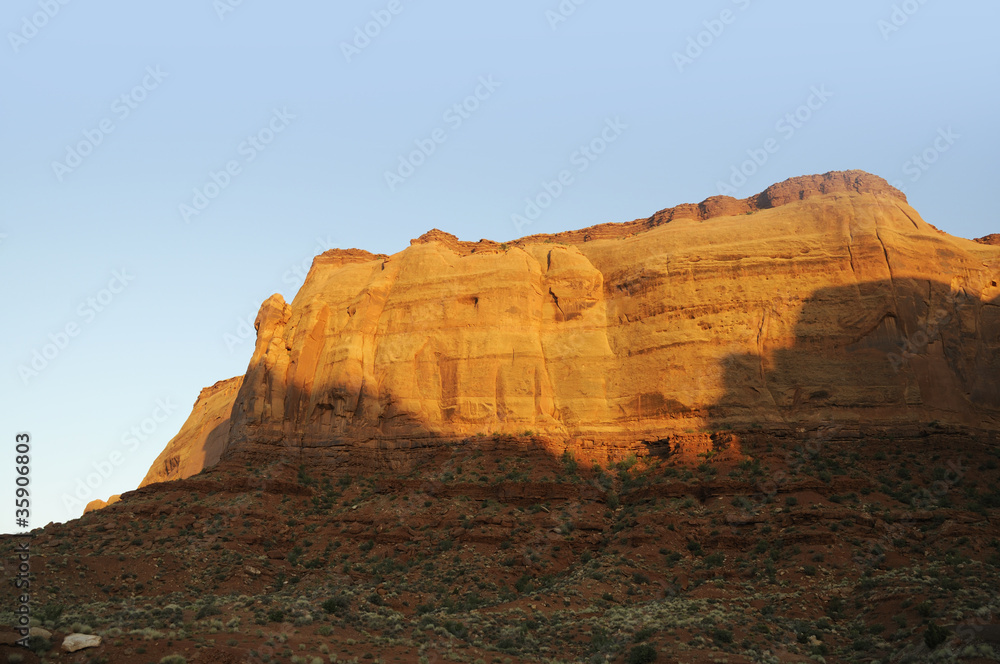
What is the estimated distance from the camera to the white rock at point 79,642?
888 inches

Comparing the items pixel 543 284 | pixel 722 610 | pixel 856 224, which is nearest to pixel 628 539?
pixel 722 610

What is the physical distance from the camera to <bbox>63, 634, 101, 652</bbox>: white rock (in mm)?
22562

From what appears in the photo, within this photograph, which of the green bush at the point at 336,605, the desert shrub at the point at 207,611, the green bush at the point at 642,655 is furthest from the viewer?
the green bush at the point at 336,605

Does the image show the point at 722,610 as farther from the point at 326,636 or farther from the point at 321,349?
the point at 321,349

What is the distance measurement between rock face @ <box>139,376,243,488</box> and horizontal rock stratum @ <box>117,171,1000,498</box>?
23.6 meters

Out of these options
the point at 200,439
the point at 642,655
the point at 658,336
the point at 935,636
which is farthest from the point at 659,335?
the point at 200,439

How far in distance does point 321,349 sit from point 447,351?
27.8ft

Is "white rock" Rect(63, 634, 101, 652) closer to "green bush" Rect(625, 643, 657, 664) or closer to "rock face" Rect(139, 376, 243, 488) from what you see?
"green bush" Rect(625, 643, 657, 664)

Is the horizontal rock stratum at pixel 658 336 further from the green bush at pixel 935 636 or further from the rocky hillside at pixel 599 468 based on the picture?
the green bush at pixel 935 636

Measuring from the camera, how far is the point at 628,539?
37312 mm

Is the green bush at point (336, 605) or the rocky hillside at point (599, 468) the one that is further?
the green bush at point (336, 605)

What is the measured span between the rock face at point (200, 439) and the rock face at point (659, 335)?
75.2 feet

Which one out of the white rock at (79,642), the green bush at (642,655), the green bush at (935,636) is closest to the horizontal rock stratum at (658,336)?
the green bush at (935,636)

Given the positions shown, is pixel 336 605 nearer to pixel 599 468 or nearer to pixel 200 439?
pixel 599 468
